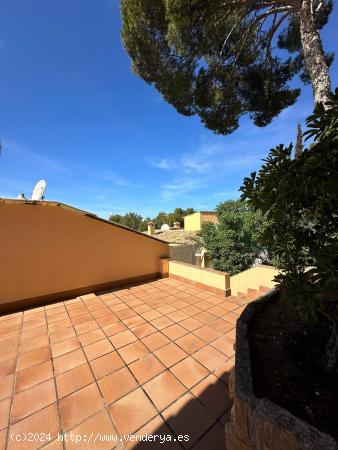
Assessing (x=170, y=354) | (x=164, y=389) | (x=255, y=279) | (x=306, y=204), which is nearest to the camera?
(x=306, y=204)

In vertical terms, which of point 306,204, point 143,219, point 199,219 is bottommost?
point 306,204

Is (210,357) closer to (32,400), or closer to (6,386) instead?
(32,400)

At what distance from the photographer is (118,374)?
2.74 meters

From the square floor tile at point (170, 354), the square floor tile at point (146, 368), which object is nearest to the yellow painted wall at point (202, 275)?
the square floor tile at point (170, 354)

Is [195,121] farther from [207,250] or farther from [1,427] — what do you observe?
[1,427]

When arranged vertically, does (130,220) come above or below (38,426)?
above

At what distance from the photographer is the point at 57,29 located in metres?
5.16

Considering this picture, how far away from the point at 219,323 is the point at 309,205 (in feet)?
10.4

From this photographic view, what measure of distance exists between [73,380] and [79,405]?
0.45 m

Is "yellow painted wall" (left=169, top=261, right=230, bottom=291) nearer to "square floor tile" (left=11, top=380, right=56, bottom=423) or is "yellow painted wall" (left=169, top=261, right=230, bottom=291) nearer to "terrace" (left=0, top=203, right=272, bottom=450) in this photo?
"terrace" (left=0, top=203, right=272, bottom=450)

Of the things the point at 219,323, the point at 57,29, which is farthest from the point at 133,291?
the point at 57,29

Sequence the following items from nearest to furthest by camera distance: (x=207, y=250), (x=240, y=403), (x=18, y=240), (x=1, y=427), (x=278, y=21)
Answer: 1. (x=240, y=403)
2. (x=1, y=427)
3. (x=18, y=240)
4. (x=278, y=21)
5. (x=207, y=250)

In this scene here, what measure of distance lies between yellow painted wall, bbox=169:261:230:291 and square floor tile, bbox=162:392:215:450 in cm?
328

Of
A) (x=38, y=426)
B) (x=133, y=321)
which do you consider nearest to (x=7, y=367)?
(x=38, y=426)
